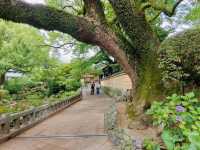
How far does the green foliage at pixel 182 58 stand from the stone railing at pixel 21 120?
16.0 feet

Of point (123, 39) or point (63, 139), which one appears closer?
point (63, 139)

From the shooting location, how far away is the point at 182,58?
21.2ft

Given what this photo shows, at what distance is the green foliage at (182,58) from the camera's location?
623 cm

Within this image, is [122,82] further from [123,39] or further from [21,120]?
[21,120]

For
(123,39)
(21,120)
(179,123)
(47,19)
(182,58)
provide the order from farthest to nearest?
(21,120)
(123,39)
(182,58)
(47,19)
(179,123)

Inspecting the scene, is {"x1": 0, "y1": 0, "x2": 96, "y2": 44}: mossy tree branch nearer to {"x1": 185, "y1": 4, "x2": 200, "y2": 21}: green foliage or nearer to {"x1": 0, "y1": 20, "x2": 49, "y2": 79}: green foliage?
{"x1": 185, "y1": 4, "x2": 200, "y2": 21}: green foliage

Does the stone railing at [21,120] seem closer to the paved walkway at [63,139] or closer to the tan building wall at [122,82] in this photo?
the paved walkway at [63,139]

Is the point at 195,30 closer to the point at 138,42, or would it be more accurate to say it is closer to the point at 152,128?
the point at 138,42

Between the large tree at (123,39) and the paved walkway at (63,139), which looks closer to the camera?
the paved walkway at (63,139)

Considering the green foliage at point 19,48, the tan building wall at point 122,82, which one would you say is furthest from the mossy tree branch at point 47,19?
the green foliage at point 19,48

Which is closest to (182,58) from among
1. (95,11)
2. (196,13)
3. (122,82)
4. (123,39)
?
(123,39)

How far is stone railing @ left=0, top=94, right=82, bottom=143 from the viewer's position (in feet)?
22.6

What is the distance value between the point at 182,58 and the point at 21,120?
18.8ft

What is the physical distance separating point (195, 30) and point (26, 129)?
629cm
